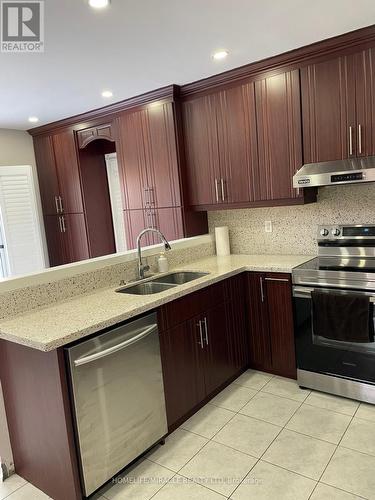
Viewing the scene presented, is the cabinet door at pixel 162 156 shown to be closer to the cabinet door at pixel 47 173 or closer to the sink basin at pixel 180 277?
the sink basin at pixel 180 277

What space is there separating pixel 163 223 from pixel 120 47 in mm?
1669

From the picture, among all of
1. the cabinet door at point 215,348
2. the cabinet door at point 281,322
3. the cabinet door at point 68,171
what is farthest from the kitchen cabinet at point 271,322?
the cabinet door at point 68,171

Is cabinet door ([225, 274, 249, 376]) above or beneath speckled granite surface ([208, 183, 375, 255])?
beneath

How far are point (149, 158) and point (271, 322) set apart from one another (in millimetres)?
1923

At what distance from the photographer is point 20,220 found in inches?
184

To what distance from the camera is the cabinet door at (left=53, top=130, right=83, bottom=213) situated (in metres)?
4.42

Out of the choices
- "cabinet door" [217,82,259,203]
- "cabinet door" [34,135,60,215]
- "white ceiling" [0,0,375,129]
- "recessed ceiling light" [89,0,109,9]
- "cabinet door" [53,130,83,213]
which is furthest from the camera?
"cabinet door" [34,135,60,215]

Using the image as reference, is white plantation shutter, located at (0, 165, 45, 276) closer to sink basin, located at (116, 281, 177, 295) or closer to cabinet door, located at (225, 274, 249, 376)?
sink basin, located at (116, 281, 177, 295)

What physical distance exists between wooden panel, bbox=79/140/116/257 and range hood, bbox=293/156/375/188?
2.60 meters

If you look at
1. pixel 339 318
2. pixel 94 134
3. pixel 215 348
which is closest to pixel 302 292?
pixel 339 318

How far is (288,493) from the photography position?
1.85 meters

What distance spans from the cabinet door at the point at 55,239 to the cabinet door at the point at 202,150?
6.67 feet

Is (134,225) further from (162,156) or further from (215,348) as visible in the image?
(215,348)

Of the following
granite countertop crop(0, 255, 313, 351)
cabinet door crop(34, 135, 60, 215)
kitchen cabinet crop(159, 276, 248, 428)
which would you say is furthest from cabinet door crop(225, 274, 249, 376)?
cabinet door crop(34, 135, 60, 215)
